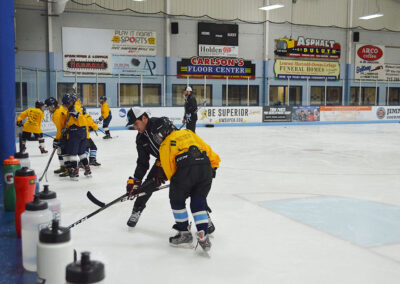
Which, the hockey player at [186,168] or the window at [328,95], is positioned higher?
the window at [328,95]

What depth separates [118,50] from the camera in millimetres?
18750

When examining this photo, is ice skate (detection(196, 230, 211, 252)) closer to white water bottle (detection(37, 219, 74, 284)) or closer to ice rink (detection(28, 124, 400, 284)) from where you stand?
ice rink (detection(28, 124, 400, 284))

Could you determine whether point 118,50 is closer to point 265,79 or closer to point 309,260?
point 265,79

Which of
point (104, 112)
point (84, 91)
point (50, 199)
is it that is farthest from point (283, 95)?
point (50, 199)

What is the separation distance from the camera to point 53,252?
6.31ft

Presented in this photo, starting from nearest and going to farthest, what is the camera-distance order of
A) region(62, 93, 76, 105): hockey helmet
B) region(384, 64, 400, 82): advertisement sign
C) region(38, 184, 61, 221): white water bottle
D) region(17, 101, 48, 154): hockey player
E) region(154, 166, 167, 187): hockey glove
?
→ region(38, 184, 61, 221): white water bottle
region(154, 166, 167, 187): hockey glove
region(62, 93, 76, 105): hockey helmet
region(17, 101, 48, 154): hockey player
region(384, 64, 400, 82): advertisement sign

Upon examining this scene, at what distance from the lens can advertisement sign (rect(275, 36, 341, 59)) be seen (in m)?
21.4

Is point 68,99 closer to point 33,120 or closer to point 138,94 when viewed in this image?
point 33,120

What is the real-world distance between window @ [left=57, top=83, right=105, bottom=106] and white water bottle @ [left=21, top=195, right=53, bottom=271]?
1331 centimetres

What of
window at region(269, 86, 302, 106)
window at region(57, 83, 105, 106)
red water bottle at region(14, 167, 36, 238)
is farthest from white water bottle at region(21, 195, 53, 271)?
window at region(269, 86, 302, 106)

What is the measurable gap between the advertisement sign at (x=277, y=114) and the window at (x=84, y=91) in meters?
6.93

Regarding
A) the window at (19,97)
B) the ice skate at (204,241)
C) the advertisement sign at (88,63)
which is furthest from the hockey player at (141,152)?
the advertisement sign at (88,63)

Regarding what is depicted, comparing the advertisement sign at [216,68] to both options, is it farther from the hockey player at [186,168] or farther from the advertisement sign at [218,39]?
the hockey player at [186,168]

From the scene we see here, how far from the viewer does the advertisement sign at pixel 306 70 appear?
21.5 meters
